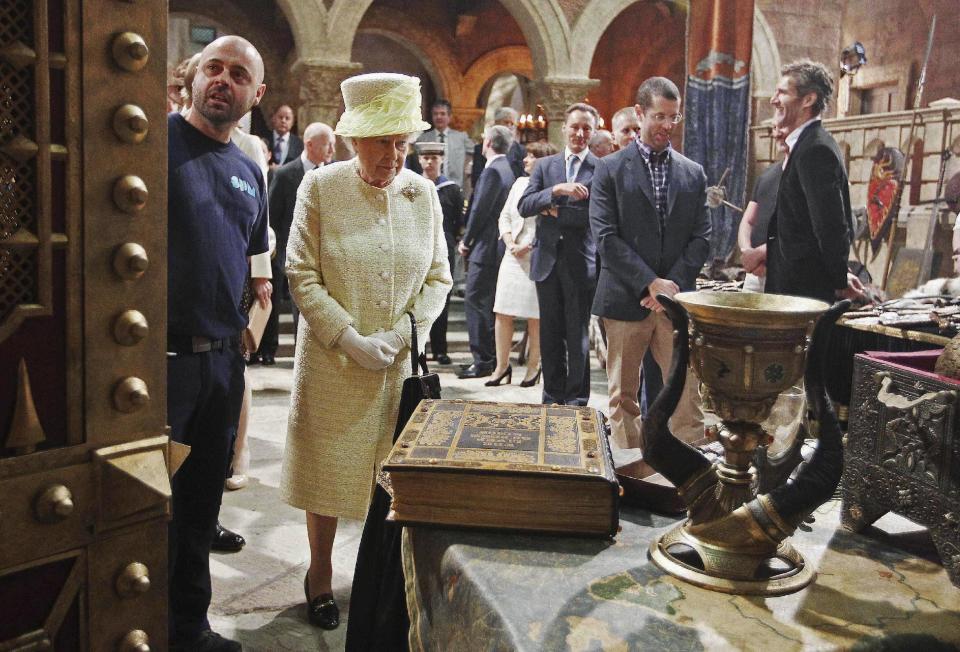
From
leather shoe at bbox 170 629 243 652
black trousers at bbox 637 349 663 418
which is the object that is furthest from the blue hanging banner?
leather shoe at bbox 170 629 243 652

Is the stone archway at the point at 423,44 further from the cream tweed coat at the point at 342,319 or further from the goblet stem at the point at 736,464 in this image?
the goblet stem at the point at 736,464

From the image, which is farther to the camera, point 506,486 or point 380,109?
point 380,109

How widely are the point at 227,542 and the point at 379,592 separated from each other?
55.2 inches

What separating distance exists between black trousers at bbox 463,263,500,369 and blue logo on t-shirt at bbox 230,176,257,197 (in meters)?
4.42

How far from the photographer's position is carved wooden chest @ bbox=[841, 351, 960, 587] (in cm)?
129

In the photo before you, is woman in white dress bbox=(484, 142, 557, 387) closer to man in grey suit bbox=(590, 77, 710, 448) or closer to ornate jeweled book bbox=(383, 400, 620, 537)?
man in grey suit bbox=(590, 77, 710, 448)

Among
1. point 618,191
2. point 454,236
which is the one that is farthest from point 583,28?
point 618,191

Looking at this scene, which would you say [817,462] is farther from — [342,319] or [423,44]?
[423,44]

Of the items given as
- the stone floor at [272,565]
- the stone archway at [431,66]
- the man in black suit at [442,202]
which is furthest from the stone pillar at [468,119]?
the stone floor at [272,565]

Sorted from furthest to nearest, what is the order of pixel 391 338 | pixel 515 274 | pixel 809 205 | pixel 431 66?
pixel 431 66, pixel 515 274, pixel 809 205, pixel 391 338

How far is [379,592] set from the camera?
223 centimetres

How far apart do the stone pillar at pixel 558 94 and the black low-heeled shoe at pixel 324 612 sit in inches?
380

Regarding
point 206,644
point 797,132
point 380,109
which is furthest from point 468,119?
point 206,644

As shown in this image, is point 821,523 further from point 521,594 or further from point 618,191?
point 618,191
